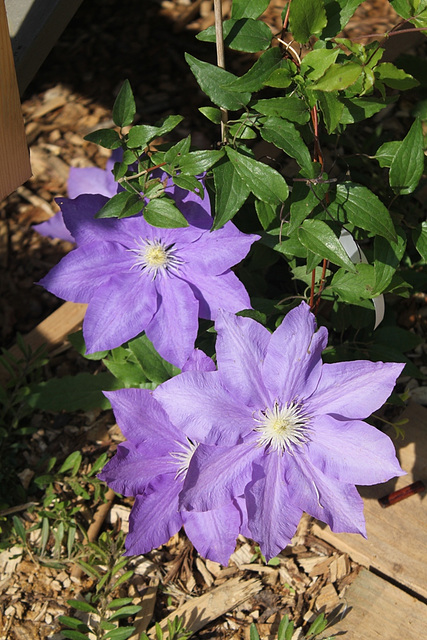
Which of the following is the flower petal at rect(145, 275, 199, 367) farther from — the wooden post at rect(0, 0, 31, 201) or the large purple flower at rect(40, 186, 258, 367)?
the wooden post at rect(0, 0, 31, 201)

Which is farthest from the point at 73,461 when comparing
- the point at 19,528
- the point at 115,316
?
the point at 115,316

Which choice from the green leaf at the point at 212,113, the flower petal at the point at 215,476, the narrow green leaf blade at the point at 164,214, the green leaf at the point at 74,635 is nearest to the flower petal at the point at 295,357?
the flower petal at the point at 215,476

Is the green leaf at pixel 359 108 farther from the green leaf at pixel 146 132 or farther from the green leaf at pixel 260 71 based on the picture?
the green leaf at pixel 146 132

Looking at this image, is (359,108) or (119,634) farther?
(119,634)

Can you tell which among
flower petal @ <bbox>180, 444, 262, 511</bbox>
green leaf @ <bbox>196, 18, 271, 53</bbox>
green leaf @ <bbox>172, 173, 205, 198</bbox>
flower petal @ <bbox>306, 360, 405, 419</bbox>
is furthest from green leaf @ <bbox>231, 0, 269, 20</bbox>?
flower petal @ <bbox>180, 444, 262, 511</bbox>

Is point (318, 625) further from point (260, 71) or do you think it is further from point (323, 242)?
point (260, 71)
